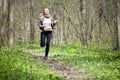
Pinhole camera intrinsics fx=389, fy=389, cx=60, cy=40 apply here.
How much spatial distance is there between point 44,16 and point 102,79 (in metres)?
5.68

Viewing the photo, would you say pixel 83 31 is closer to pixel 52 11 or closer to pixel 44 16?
pixel 52 11

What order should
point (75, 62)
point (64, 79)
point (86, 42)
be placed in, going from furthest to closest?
1. point (86, 42)
2. point (75, 62)
3. point (64, 79)

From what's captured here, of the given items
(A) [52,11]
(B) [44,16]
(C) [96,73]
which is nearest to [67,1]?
(A) [52,11]

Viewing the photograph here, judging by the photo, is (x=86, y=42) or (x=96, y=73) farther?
(x=86, y=42)

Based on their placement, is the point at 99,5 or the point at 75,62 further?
the point at 99,5

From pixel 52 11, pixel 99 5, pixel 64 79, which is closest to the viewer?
pixel 64 79

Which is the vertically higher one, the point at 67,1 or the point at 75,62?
the point at 67,1

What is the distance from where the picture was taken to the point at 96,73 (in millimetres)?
12203

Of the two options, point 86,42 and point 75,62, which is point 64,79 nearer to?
point 75,62

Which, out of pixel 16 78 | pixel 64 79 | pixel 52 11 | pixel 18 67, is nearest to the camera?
pixel 16 78

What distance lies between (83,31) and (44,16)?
12.6m

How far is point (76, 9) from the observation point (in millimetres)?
36312

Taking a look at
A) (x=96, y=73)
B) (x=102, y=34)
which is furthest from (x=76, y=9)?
(x=96, y=73)

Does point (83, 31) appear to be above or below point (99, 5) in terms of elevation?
below
